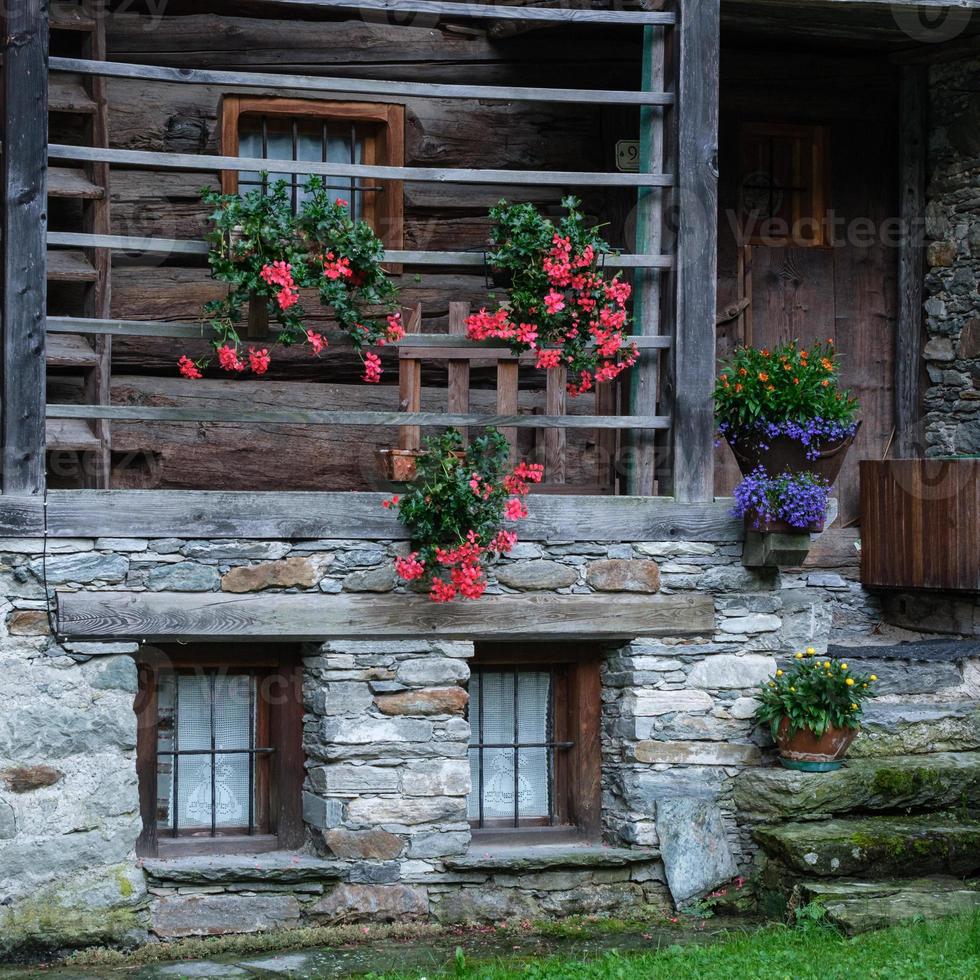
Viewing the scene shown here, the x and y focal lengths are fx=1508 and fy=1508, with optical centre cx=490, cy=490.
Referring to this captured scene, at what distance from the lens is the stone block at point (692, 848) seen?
680 cm

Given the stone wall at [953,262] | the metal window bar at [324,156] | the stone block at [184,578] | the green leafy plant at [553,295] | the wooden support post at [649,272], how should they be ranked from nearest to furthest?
the stone block at [184,578], the green leafy plant at [553,295], the wooden support post at [649,272], the metal window bar at [324,156], the stone wall at [953,262]

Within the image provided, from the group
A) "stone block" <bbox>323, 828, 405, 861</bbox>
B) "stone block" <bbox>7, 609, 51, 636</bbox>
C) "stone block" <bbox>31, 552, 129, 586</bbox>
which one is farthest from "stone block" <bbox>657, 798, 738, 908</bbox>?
"stone block" <bbox>7, 609, 51, 636</bbox>

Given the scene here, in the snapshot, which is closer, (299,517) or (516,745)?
(299,517)

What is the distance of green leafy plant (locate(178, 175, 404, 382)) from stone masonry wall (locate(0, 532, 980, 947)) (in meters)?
0.91

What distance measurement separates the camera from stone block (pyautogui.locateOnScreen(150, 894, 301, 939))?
6316mm

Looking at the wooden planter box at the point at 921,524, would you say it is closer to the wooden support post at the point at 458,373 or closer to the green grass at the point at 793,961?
the green grass at the point at 793,961

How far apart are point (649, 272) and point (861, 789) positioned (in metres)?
2.54

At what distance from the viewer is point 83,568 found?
620 centimetres

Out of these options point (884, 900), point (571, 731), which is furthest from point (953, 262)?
point (884, 900)

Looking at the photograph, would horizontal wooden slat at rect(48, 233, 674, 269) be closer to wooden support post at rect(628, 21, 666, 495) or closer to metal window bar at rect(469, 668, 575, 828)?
wooden support post at rect(628, 21, 666, 495)

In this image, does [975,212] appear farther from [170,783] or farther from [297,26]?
[170,783]

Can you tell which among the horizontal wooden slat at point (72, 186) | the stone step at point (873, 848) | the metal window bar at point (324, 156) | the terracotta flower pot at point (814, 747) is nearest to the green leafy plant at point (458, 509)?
the terracotta flower pot at point (814, 747)

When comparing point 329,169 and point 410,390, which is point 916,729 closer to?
point 410,390

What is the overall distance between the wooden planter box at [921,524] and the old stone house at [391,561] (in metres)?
0.02
